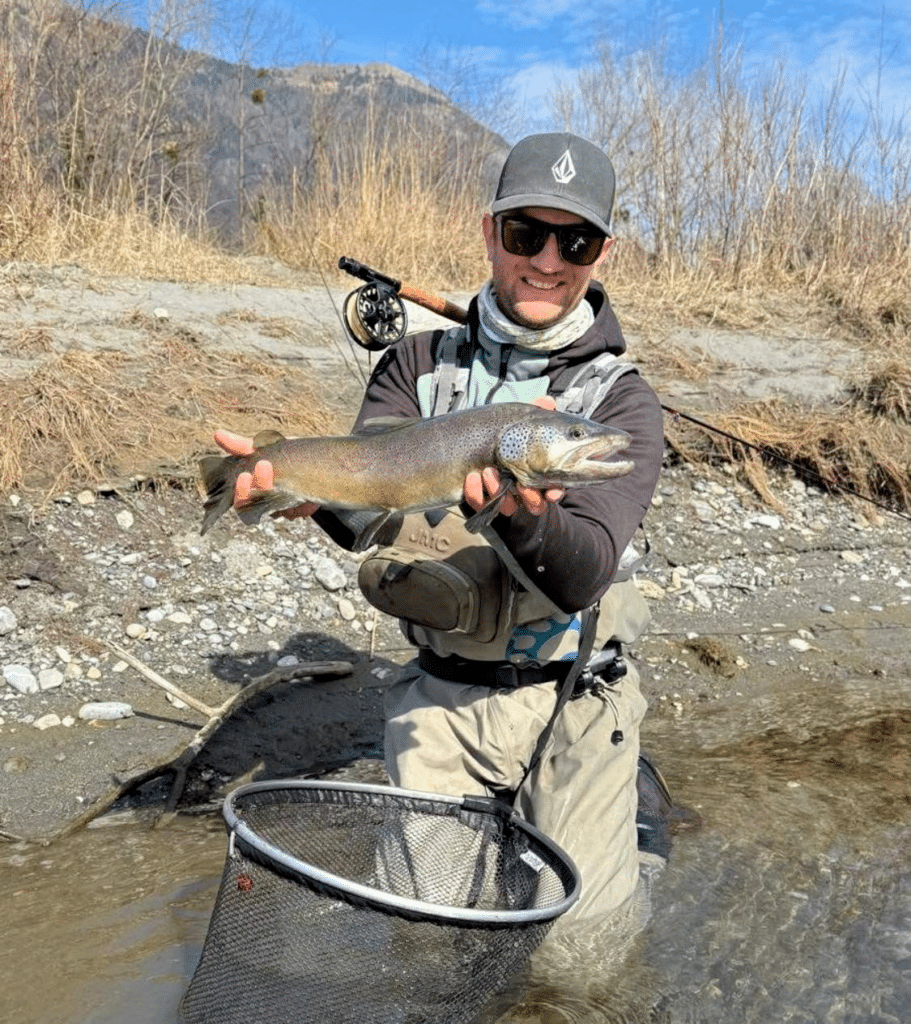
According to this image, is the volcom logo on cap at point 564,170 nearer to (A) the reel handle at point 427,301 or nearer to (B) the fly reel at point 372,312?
(A) the reel handle at point 427,301

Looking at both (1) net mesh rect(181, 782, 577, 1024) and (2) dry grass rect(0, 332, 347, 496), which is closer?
(1) net mesh rect(181, 782, 577, 1024)

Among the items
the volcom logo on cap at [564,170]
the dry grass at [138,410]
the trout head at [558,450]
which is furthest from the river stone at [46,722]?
the volcom logo on cap at [564,170]

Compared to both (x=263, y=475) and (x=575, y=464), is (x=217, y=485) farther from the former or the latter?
(x=575, y=464)

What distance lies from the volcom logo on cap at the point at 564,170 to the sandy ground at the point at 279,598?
2744mm

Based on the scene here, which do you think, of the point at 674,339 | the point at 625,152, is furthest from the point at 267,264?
the point at 625,152

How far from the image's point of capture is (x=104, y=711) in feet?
15.4

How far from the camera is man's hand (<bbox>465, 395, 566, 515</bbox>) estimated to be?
8.06ft

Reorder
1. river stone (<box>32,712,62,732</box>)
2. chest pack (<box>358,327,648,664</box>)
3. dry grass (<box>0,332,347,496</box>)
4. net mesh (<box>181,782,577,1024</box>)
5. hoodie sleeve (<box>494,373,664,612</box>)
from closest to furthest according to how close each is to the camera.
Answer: net mesh (<box>181,782,577,1024</box>)
hoodie sleeve (<box>494,373,664,612</box>)
chest pack (<box>358,327,648,664</box>)
river stone (<box>32,712,62,732</box>)
dry grass (<box>0,332,347,496</box>)

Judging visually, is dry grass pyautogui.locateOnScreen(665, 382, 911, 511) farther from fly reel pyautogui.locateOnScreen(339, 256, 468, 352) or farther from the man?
the man

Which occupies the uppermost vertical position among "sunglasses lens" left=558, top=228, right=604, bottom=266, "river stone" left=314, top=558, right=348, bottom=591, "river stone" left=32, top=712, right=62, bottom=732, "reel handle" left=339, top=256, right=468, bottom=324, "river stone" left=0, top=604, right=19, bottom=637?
"sunglasses lens" left=558, top=228, right=604, bottom=266

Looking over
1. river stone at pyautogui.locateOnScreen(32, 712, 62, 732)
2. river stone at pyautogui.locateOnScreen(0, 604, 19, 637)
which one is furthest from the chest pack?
river stone at pyautogui.locateOnScreen(0, 604, 19, 637)

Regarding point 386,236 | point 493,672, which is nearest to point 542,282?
point 493,672

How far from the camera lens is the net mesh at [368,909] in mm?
2441

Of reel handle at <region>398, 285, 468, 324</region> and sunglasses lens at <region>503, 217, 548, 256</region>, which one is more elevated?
sunglasses lens at <region>503, 217, 548, 256</region>
